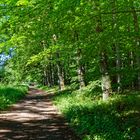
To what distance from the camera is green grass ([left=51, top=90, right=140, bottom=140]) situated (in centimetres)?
1141

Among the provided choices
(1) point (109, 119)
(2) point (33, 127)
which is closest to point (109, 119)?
(1) point (109, 119)

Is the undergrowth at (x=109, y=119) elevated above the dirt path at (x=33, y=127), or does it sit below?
above

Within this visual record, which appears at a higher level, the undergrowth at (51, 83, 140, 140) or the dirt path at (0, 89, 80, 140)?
the undergrowth at (51, 83, 140, 140)

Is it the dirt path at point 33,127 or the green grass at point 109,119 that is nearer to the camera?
the green grass at point 109,119

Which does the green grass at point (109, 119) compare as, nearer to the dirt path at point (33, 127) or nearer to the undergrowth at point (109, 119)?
the undergrowth at point (109, 119)

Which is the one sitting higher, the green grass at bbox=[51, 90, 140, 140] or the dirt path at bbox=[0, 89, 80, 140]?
the green grass at bbox=[51, 90, 140, 140]

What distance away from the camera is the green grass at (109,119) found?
37.4 ft

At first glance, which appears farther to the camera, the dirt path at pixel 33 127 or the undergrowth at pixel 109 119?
the dirt path at pixel 33 127

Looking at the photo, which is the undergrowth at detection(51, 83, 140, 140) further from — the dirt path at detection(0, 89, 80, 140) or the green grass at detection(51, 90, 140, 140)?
the dirt path at detection(0, 89, 80, 140)

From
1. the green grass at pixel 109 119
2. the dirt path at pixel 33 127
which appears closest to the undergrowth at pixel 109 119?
the green grass at pixel 109 119

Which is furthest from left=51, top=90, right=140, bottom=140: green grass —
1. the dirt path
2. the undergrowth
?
the dirt path

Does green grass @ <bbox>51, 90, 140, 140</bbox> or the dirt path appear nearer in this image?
green grass @ <bbox>51, 90, 140, 140</bbox>

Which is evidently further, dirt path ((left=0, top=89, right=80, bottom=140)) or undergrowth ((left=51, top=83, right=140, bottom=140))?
dirt path ((left=0, top=89, right=80, bottom=140))

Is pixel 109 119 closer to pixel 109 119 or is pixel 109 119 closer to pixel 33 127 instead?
pixel 109 119
